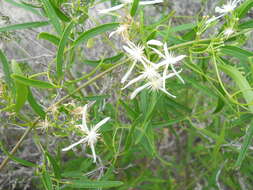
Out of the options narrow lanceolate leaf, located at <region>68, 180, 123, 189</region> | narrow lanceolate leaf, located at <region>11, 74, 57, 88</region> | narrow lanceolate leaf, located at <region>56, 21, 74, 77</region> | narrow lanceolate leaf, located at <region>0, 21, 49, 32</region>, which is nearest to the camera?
narrow lanceolate leaf, located at <region>11, 74, 57, 88</region>

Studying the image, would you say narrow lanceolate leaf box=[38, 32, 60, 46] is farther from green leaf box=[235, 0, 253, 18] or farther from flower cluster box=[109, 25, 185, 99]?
green leaf box=[235, 0, 253, 18]

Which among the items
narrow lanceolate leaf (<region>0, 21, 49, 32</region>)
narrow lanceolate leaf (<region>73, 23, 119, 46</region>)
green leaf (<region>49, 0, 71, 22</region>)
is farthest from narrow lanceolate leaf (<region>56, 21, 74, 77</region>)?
narrow lanceolate leaf (<region>0, 21, 49, 32</region>)

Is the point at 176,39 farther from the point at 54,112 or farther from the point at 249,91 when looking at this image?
the point at 54,112

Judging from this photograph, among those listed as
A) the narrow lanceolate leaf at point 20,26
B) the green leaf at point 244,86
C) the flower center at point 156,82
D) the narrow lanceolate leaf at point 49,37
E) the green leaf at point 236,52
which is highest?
the narrow lanceolate leaf at point 20,26

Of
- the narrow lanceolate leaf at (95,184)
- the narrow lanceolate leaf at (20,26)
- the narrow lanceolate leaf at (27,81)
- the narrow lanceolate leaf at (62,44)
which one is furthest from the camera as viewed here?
the narrow lanceolate leaf at (20,26)

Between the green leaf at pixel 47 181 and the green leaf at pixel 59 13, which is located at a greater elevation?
the green leaf at pixel 59 13

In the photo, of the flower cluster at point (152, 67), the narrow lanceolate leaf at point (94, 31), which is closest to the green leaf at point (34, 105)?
the narrow lanceolate leaf at point (94, 31)

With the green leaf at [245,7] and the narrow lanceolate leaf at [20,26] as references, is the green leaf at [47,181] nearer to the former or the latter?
the narrow lanceolate leaf at [20,26]

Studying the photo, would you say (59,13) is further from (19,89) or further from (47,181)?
(47,181)

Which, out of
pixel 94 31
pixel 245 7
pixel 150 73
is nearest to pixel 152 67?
pixel 150 73

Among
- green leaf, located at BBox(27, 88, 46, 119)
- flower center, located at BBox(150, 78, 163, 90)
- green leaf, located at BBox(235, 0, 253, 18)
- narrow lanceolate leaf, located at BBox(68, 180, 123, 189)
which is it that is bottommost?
narrow lanceolate leaf, located at BBox(68, 180, 123, 189)

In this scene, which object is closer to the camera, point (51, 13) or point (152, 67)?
point (152, 67)
